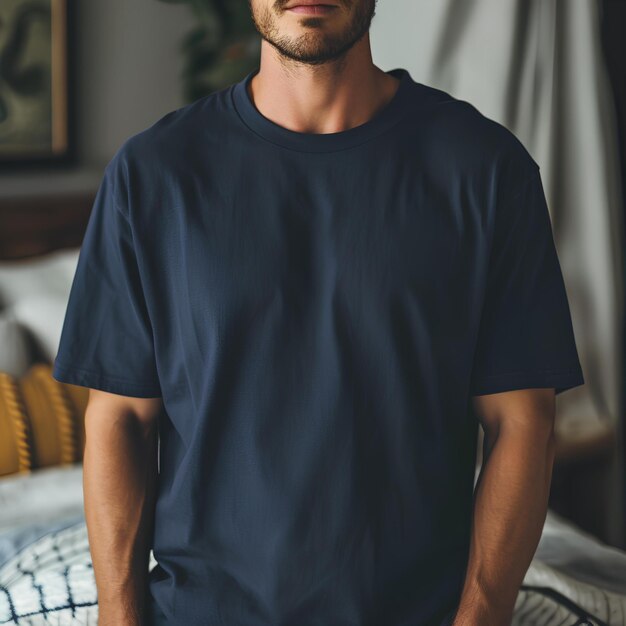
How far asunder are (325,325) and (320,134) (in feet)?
0.61

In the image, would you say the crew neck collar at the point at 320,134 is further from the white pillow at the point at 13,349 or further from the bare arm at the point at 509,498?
the white pillow at the point at 13,349

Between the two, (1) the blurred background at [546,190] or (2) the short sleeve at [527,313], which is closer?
(2) the short sleeve at [527,313]

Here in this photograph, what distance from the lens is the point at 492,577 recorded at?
0.93 m

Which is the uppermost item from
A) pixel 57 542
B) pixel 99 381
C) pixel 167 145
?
pixel 167 145

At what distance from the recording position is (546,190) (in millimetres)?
1701

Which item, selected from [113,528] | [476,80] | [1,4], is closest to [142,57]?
[1,4]

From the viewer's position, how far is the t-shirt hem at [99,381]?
954mm

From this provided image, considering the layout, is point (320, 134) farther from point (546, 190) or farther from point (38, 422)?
point (38, 422)

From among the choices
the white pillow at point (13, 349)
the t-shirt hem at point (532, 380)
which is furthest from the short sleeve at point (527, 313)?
the white pillow at point (13, 349)

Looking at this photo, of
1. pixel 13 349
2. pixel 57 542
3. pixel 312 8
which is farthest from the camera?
pixel 13 349

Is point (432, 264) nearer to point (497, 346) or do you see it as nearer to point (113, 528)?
point (497, 346)

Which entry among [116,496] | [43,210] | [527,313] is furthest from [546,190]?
[43,210]

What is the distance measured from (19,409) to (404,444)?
101 cm

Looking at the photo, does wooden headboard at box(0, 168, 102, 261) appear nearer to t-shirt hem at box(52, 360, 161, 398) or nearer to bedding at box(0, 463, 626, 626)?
bedding at box(0, 463, 626, 626)
